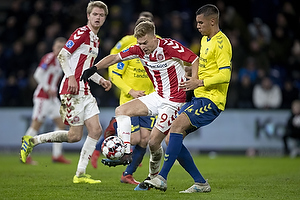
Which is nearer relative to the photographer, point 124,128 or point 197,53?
point 124,128

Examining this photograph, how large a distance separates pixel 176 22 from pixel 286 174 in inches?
309

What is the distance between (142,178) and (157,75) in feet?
7.06

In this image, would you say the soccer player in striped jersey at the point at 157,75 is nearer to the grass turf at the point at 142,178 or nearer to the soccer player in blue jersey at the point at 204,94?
the soccer player in blue jersey at the point at 204,94

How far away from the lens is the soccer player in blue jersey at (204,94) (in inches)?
240

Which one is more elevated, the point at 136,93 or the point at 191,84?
the point at 191,84

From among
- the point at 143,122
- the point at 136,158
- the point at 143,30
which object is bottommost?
the point at 136,158

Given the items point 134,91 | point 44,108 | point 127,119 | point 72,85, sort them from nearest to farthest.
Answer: point 127,119
point 72,85
point 134,91
point 44,108

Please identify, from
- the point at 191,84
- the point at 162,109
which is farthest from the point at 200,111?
the point at 162,109

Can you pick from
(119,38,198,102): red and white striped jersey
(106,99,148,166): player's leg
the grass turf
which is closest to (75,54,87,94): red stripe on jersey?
(119,38,198,102): red and white striped jersey

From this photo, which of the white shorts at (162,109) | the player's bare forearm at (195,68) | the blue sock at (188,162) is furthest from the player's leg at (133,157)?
the player's bare forearm at (195,68)

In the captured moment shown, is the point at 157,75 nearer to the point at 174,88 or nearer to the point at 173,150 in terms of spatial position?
the point at 174,88

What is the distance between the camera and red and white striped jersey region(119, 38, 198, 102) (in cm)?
672

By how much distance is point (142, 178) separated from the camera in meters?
8.30

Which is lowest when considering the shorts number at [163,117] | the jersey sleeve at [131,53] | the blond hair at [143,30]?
the shorts number at [163,117]
